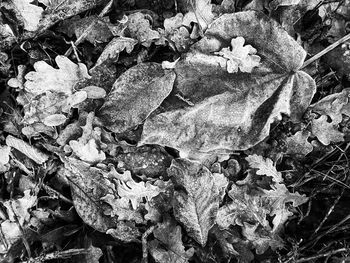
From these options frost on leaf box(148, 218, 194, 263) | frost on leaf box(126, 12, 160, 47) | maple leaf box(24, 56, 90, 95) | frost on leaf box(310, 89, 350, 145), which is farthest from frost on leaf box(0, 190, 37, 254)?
frost on leaf box(310, 89, 350, 145)

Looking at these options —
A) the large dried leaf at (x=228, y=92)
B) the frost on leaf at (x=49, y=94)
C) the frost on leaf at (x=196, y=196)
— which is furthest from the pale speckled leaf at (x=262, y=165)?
the frost on leaf at (x=49, y=94)

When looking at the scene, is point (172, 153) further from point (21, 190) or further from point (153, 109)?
point (21, 190)

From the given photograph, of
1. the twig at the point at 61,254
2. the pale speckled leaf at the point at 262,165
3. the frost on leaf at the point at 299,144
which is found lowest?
the twig at the point at 61,254

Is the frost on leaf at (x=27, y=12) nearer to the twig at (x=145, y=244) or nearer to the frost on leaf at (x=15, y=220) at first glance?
the frost on leaf at (x=15, y=220)

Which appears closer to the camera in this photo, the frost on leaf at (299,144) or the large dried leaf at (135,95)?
the large dried leaf at (135,95)

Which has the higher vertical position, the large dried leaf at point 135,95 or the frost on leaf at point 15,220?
the large dried leaf at point 135,95

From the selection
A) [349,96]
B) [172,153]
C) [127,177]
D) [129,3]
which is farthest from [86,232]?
[349,96]

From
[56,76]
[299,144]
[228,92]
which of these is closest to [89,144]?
[56,76]

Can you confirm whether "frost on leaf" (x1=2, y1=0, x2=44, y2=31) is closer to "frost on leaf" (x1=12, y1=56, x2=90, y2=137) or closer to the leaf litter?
the leaf litter
